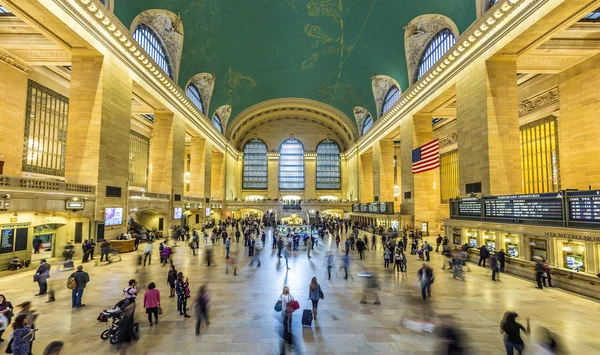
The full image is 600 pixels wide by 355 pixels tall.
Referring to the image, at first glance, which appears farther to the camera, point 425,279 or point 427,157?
point 427,157

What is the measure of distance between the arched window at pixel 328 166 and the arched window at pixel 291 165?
2935 mm

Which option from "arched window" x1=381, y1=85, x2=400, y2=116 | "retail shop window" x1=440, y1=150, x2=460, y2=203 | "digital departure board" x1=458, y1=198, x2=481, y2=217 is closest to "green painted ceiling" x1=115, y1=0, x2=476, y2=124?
"arched window" x1=381, y1=85, x2=400, y2=116

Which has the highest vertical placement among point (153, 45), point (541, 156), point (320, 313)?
point (153, 45)

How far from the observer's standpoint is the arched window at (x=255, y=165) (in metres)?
48.4

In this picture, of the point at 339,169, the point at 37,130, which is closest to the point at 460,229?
the point at 37,130

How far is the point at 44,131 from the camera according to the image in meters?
17.8

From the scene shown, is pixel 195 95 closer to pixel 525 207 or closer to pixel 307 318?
pixel 525 207

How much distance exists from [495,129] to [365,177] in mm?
25406

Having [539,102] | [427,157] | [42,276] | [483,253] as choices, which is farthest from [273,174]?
[42,276]

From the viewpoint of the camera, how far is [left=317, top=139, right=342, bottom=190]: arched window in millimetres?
49062

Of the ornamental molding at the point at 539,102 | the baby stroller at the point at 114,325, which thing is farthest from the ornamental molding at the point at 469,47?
the baby stroller at the point at 114,325

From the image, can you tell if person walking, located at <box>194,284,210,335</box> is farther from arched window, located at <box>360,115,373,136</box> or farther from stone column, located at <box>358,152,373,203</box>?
stone column, located at <box>358,152,373,203</box>

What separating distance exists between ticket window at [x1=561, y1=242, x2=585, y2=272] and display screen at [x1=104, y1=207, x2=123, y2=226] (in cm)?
1784

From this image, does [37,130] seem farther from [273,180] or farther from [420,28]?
[273,180]
